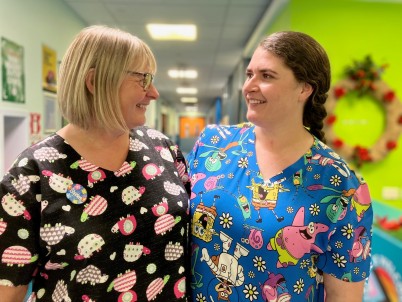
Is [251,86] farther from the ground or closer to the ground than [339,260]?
farther from the ground

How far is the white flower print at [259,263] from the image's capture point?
1.10m

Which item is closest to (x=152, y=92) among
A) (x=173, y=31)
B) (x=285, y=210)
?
(x=285, y=210)

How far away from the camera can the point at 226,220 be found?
1145mm

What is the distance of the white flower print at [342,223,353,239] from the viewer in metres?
1.08

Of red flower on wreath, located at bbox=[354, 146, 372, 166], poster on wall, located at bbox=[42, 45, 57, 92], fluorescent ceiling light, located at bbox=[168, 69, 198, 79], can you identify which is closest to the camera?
poster on wall, located at bbox=[42, 45, 57, 92]

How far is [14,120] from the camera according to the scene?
2803 millimetres

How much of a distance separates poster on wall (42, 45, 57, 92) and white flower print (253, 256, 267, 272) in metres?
2.90

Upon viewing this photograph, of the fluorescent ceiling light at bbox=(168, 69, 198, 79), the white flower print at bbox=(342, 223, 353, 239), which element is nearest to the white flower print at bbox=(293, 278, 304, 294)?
the white flower print at bbox=(342, 223, 353, 239)

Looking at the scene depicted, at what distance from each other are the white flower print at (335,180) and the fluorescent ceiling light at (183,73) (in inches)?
293

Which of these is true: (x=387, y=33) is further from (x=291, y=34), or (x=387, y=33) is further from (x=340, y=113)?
(x=291, y=34)

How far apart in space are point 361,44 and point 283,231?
3127mm

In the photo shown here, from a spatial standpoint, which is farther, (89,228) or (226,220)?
(226,220)

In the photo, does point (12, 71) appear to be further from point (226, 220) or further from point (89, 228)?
point (226, 220)

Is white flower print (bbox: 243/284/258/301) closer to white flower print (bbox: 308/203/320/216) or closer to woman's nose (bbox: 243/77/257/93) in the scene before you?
white flower print (bbox: 308/203/320/216)
